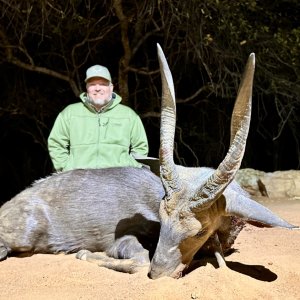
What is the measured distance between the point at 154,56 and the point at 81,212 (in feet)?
19.2

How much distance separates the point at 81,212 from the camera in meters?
4.65

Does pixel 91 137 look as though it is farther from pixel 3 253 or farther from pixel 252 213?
pixel 252 213

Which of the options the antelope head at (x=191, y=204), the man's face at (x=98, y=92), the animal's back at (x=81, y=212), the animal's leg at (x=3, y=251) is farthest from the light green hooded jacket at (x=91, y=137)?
the antelope head at (x=191, y=204)

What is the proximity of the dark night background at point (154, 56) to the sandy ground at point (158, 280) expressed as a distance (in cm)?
401

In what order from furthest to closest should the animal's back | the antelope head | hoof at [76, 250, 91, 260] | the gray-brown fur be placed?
the animal's back → hoof at [76, 250, 91, 260] → the gray-brown fur → the antelope head

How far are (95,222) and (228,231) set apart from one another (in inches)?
43.7

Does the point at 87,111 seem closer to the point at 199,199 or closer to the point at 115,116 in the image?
the point at 115,116

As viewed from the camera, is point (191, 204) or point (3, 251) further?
point (3, 251)

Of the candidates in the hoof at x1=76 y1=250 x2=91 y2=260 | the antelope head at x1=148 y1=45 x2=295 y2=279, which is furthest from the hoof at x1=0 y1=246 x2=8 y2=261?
the antelope head at x1=148 y1=45 x2=295 y2=279

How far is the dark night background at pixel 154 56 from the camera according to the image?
26.2 feet

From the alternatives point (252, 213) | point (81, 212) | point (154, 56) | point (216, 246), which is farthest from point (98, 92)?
point (154, 56)

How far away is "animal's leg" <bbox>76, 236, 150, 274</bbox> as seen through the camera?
3963 millimetres

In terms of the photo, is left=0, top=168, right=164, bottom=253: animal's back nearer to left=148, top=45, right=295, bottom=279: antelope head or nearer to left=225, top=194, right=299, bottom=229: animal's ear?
left=148, top=45, right=295, bottom=279: antelope head

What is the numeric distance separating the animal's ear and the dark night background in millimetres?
4350
